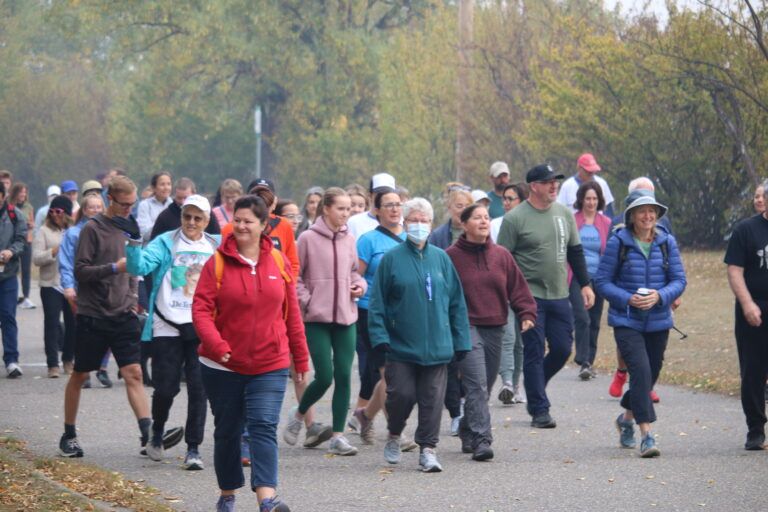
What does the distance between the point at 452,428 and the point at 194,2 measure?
38.5m

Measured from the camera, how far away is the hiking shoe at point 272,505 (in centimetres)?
732

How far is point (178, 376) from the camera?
947 cm

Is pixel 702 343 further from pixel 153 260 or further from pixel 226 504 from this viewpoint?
pixel 226 504

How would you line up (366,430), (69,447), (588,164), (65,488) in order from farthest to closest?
1. (588,164)
2. (366,430)
3. (69,447)
4. (65,488)

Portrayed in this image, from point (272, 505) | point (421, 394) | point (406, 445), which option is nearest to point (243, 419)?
point (272, 505)

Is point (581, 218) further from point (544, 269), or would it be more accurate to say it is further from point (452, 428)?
point (452, 428)

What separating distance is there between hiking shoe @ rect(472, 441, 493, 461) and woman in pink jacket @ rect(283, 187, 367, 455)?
Result: 2.89 feet

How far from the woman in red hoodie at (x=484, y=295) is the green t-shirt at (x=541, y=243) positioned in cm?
112

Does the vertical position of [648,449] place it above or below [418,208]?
below

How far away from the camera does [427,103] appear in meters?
37.8

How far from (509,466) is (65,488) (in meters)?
2.91

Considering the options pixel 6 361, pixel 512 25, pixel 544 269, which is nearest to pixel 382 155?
pixel 512 25

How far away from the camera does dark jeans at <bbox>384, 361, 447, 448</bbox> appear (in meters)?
9.44

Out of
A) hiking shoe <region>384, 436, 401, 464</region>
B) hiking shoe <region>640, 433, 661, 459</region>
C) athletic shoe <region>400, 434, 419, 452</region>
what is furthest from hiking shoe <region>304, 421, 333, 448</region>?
hiking shoe <region>640, 433, 661, 459</region>
